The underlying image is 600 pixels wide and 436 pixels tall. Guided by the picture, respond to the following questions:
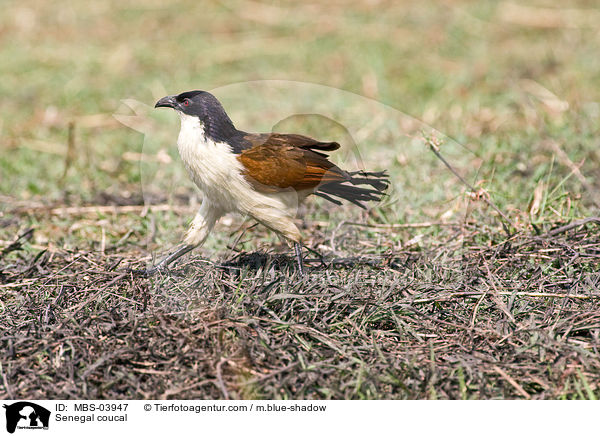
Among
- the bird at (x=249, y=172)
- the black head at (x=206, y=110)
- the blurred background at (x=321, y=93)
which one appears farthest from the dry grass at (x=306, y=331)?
the blurred background at (x=321, y=93)

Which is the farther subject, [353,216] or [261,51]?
[261,51]

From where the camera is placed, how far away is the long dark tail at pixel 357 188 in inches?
114

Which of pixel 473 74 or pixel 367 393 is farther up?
pixel 473 74

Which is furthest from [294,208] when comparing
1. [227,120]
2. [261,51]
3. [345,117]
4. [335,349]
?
[261,51]

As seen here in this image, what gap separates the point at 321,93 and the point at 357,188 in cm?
326

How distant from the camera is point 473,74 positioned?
21.1 feet

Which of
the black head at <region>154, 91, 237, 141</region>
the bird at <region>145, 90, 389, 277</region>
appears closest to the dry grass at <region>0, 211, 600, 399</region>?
the bird at <region>145, 90, 389, 277</region>

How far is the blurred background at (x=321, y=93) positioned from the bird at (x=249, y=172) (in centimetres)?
35

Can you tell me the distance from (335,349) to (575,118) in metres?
3.44

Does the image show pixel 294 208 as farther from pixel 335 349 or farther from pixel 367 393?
pixel 367 393

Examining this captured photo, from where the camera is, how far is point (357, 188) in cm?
293
